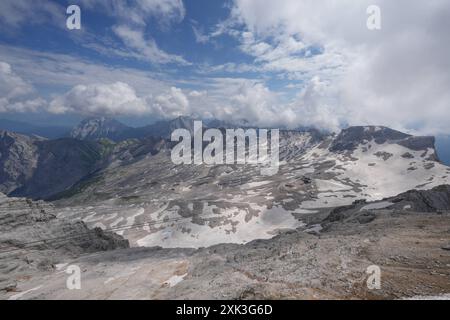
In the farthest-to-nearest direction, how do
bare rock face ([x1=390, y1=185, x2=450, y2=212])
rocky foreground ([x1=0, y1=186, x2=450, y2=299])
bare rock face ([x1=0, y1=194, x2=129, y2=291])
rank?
bare rock face ([x1=390, y1=185, x2=450, y2=212])
bare rock face ([x1=0, y1=194, x2=129, y2=291])
rocky foreground ([x1=0, y1=186, x2=450, y2=299])

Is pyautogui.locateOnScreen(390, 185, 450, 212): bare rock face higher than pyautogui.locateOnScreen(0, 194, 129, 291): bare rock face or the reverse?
higher

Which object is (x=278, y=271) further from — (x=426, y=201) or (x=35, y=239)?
(x=426, y=201)

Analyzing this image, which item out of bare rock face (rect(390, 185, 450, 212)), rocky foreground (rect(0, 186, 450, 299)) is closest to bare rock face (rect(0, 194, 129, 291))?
rocky foreground (rect(0, 186, 450, 299))

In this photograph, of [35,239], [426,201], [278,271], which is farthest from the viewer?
[426,201]

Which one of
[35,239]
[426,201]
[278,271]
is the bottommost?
[35,239]

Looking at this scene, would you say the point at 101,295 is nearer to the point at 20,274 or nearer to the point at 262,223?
the point at 20,274

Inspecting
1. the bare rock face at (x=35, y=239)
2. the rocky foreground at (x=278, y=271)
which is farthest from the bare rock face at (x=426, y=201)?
the bare rock face at (x=35, y=239)

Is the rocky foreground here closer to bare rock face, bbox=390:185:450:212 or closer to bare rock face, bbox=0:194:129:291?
bare rock face, bbox=0:194:129:291

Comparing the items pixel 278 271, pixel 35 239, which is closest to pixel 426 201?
pixel 278 271

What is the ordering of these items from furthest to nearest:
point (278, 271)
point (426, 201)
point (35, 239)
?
point (426, 201)
point (35, 239)
point (278, 271)

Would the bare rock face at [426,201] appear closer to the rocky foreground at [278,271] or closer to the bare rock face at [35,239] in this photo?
the rocky foreground at [278,271]
